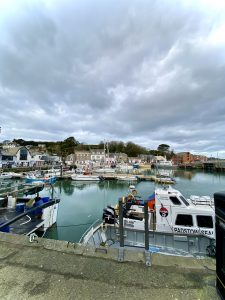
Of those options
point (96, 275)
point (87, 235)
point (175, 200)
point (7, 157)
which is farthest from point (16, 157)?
point (96, 275)

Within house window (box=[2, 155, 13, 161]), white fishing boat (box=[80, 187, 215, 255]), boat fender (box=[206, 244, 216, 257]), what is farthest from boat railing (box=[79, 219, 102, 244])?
house window (box=[2, 155, 13, 161])

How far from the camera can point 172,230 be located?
7.54 m

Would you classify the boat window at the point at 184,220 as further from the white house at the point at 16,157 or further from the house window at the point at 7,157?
the house window at the point at 7,157

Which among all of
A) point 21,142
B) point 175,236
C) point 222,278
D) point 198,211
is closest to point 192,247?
point 175,236

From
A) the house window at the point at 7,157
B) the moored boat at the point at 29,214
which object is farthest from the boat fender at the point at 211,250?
the house window at the point at 7,157

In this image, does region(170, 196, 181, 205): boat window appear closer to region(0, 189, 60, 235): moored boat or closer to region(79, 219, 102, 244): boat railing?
region(79, 219, 102, 244): boat railing

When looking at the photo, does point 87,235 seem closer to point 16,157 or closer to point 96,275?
point 96,275

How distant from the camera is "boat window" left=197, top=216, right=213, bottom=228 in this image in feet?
24.4

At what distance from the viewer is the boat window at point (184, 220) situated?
7.66 metres

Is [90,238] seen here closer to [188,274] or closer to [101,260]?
[101,260]

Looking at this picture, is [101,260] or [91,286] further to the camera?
[101,260]

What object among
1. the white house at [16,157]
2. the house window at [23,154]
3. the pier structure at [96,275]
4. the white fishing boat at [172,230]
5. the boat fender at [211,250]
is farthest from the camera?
the house window at [23,154]

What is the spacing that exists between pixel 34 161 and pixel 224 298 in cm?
6969

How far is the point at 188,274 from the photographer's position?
2.42 metres
